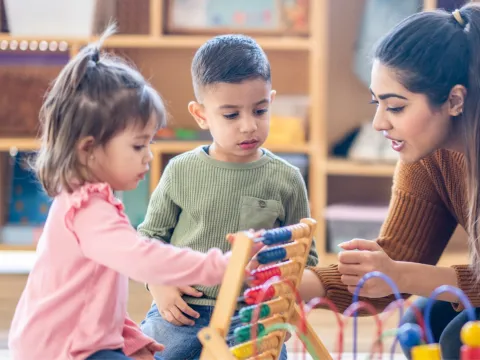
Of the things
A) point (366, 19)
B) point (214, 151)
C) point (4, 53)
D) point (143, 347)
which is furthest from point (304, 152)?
point (143, 347)

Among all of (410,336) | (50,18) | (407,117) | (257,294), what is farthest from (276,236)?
(50,18)

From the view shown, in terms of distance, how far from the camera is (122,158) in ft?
4.66

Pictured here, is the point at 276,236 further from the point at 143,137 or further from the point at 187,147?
the point at 187,147

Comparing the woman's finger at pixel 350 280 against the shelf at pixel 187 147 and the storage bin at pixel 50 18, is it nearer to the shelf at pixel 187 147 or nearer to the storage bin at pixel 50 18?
the shelf at pixel 187 147

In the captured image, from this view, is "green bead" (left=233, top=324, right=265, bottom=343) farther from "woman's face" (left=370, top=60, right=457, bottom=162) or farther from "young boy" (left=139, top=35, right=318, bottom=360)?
Answer: "woman's face" (left=370, top=60, right=457, bottom=162)

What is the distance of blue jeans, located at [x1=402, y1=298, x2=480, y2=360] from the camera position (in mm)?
1812

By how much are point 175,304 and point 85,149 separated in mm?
429

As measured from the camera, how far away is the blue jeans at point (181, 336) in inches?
66.9

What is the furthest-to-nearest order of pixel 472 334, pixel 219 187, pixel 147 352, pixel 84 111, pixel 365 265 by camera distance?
1. pixel 219 187
2. pixel 365 265
3. pixel 147 352
4. pixel 84 111
5. pixel 472 334

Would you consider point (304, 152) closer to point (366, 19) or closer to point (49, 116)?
point (366, 19)

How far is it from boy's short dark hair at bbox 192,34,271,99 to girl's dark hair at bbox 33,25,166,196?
0.83 feet

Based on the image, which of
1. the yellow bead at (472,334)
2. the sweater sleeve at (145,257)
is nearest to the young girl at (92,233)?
the sweater sleeve at (145,257)

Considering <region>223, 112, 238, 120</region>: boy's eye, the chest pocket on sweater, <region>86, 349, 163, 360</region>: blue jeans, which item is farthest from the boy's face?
<region>86, 349, 163, 360</region>: blue jeans

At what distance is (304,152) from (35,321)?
6.49 feet
